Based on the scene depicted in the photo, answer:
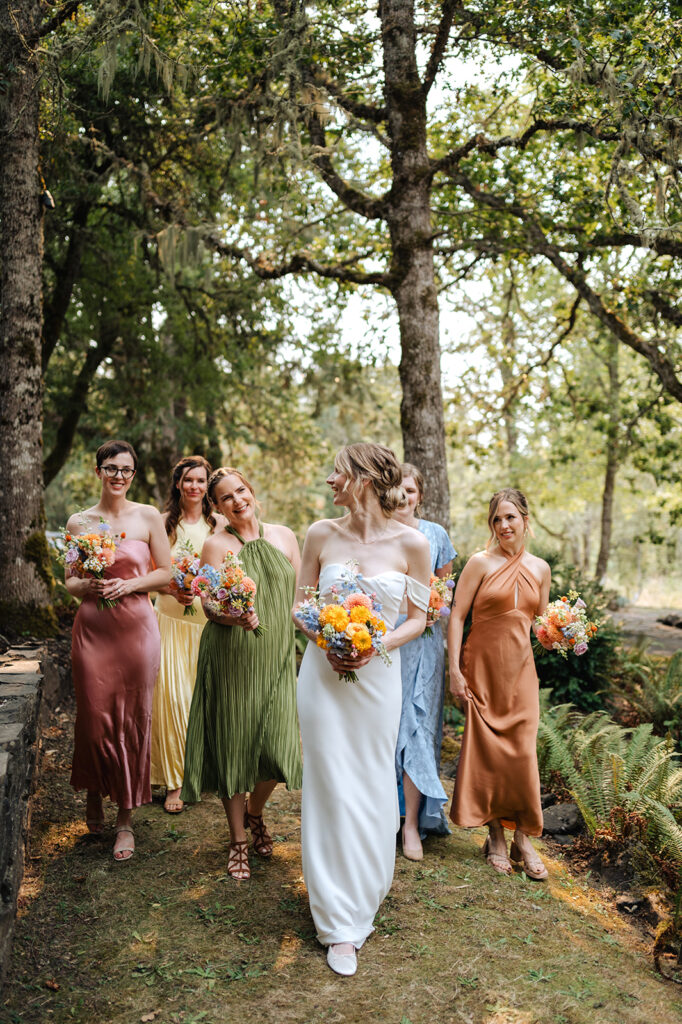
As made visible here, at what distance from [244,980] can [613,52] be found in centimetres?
776

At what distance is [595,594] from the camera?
10133 mm

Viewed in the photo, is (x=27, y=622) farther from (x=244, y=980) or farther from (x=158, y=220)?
(x=158, y=220)

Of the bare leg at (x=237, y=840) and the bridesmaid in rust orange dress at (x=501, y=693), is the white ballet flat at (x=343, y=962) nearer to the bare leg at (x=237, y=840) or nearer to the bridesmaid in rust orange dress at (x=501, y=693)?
the bare leg at (x=237, y=840)

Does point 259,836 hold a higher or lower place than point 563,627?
lower

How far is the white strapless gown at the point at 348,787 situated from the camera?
12.9ft

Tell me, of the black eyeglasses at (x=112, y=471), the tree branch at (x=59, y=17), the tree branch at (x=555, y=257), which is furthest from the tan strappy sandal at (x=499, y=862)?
the tree branch at (x=59, y=17)

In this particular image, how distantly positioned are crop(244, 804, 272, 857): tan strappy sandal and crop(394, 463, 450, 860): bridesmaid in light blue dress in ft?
2.87

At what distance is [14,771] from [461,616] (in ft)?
8.97

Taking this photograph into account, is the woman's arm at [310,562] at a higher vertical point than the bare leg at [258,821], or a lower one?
higher

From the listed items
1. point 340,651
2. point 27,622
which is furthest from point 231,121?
point 340,651

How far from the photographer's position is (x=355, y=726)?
13.2ft

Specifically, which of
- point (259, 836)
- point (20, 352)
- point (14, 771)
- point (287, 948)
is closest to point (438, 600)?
point (259, 836)

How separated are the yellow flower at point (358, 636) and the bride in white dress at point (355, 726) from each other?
14 cm

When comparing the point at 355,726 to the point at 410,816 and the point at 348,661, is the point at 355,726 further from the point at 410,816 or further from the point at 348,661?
the point at 410,816
